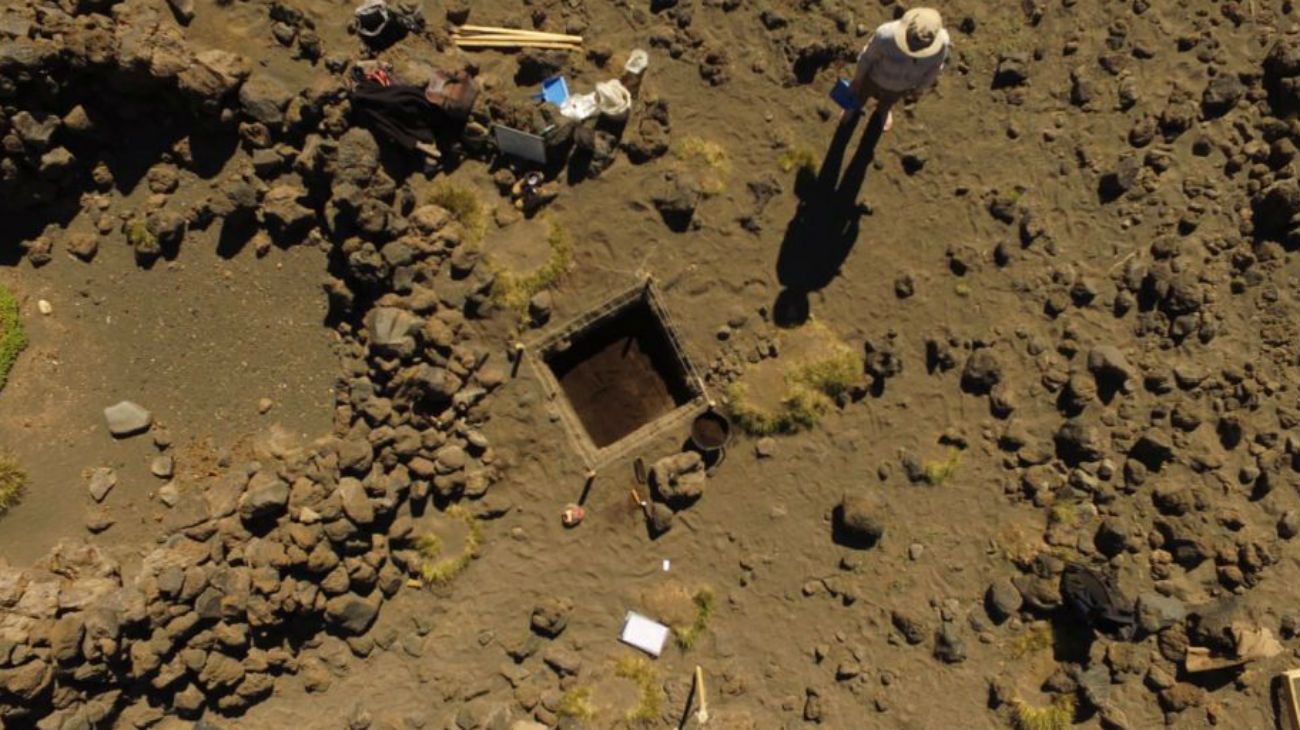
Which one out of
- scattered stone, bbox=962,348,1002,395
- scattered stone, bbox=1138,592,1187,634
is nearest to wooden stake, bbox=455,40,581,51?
scattered stone, bbox=962,348,1002,395

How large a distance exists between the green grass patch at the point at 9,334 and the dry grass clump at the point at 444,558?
6.46 m

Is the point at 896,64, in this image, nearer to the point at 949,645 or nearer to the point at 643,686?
the point at 949,645

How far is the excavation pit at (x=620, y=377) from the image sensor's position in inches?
420

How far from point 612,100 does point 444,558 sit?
23.9 ft

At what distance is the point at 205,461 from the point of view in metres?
9.89

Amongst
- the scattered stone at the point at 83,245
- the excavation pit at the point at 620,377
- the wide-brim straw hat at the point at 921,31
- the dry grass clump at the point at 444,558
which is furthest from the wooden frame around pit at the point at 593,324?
the scattered stone at the point at 83,245

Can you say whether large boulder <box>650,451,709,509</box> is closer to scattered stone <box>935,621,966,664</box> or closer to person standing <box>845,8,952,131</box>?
scattered stone <box>935,621,966,664</box>

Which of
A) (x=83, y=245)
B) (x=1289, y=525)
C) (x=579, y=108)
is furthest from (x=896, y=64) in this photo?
(x=83, y=245)

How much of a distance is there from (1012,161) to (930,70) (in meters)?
2.80

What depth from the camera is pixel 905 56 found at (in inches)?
320

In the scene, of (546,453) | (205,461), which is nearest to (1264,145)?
(546,453)

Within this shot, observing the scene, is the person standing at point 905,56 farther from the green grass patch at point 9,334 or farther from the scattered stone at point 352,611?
the green grass patch at point 9,334

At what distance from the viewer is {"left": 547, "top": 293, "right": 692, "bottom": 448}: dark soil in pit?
10789mm

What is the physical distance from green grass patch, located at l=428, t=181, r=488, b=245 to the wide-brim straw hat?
20.2 feet
